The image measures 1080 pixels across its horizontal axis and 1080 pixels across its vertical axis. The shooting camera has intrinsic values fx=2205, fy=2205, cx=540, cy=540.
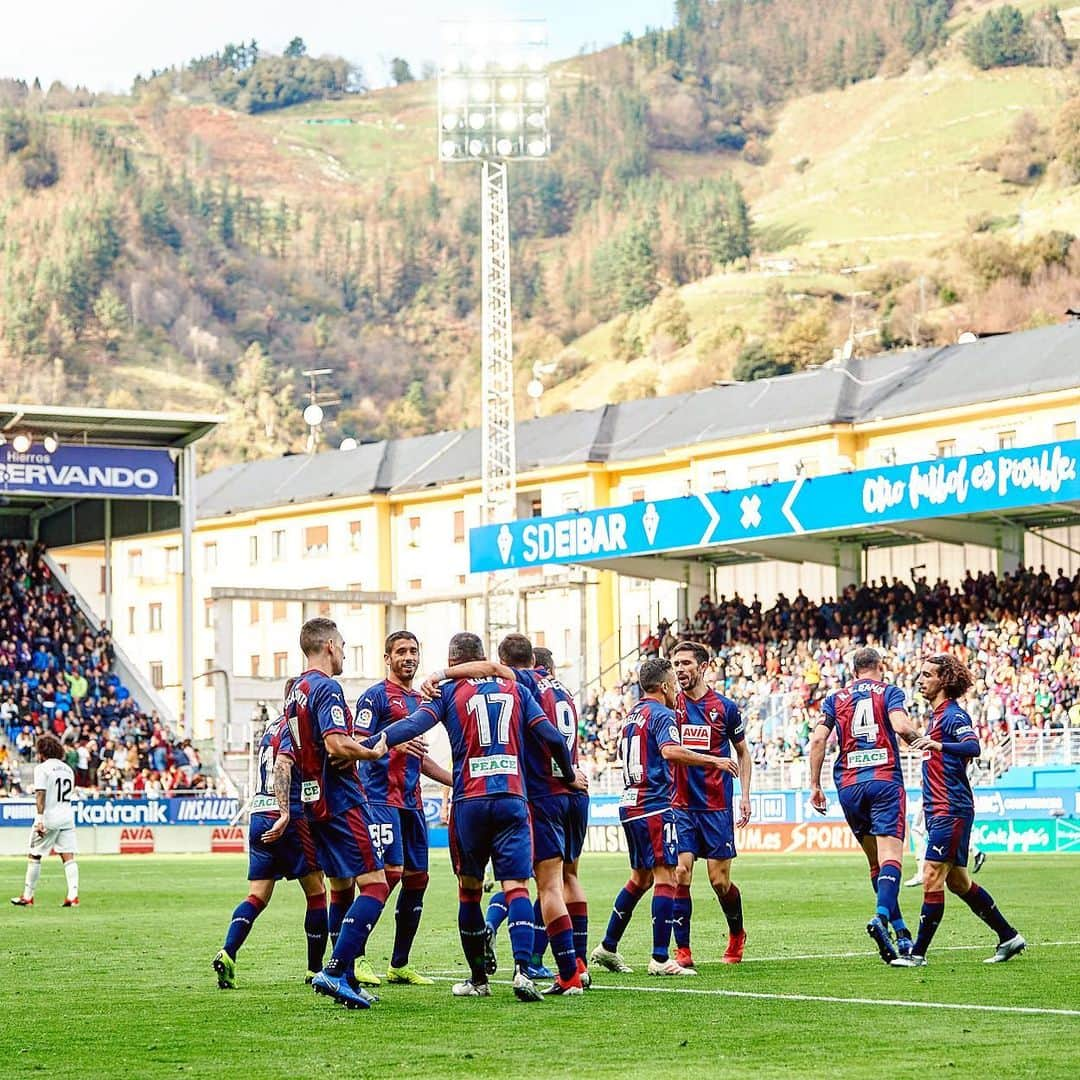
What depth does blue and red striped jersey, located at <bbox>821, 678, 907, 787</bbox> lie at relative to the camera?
1582cm

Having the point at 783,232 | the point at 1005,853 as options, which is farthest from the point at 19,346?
the point at 1005,853

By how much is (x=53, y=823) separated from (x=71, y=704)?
29.3m

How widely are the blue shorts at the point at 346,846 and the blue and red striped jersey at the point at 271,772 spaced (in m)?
0.33

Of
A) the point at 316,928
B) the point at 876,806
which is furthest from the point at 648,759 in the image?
the point at 316,928

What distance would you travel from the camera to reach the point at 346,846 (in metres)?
13.1

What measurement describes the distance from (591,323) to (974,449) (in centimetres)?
12860

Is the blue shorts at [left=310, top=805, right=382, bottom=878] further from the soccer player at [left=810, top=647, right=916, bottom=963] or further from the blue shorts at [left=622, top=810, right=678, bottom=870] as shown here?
the soccer player at [left=810, top=647, right=916, bottom=963]

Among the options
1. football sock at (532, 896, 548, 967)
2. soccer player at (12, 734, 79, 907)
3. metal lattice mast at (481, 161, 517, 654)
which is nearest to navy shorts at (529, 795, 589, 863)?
football sock at (532, 896, 548, 967)

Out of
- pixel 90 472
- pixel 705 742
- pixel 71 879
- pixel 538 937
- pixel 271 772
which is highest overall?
pixel 90 472

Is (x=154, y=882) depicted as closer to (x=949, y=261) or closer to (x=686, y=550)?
(x=686, y=550)

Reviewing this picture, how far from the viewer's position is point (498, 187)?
55875 mm

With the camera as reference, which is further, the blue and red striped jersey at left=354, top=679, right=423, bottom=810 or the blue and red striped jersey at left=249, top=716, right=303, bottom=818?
the blue and red striped jersey at left=354, top=679, right=423, bottom=810

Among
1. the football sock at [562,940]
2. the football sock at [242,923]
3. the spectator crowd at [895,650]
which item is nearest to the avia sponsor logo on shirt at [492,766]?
the football sock at [562,940]

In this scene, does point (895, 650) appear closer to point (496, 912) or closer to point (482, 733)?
point (496, 912)
